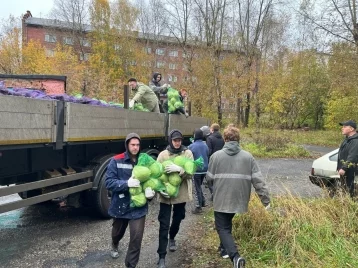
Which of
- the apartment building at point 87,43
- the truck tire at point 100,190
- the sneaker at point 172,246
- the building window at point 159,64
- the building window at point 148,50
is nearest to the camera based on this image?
the sneaker at point 172,246

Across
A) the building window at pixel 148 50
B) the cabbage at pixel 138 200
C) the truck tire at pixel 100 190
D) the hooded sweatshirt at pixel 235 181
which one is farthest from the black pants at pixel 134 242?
the building window at pixel 148 50

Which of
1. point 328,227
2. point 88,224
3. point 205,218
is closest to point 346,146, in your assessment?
point 328,227

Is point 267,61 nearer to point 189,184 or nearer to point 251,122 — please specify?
point 251,122

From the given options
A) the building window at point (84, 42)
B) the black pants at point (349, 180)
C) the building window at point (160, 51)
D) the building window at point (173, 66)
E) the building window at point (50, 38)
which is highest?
the building window at point (50, 38)

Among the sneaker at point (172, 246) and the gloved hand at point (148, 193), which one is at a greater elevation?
the gloved hand at point (148, 193)

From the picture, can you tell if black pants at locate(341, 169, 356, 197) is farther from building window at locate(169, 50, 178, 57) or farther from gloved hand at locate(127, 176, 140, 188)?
building window at locate(169, 50, 178, 57)

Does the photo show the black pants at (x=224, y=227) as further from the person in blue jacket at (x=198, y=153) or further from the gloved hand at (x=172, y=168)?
the person in blue jacket at (x=198, y=153)

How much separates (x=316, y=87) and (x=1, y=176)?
30527 mm

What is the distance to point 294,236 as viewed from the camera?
407cm

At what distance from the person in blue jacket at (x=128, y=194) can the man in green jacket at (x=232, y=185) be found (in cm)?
81

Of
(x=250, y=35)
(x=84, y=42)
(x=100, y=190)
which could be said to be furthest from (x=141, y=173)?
(x=84, y=42)

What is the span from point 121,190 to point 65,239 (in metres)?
1.89

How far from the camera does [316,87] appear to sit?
30.7m

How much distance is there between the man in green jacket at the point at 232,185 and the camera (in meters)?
3.82
